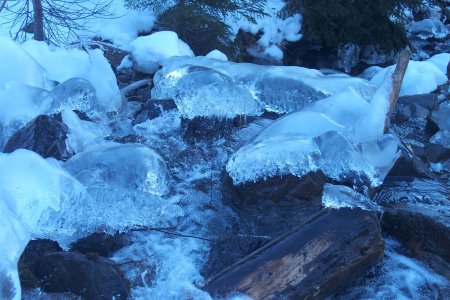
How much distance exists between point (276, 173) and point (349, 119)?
0.85 metres

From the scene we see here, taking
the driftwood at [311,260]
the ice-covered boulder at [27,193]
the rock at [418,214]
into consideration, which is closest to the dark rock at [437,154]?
the rock at [418,214]

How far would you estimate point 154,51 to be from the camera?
561cm

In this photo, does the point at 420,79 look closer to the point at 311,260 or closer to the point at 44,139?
the point at 311,260

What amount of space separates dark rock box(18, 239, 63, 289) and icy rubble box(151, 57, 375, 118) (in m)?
1.77

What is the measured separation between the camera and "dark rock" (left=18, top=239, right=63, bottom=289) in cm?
258

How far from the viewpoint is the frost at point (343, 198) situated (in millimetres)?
2914

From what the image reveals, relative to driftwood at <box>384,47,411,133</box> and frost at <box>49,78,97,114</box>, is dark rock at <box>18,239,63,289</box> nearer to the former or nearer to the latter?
frost at <box>49,78,97,114</box>

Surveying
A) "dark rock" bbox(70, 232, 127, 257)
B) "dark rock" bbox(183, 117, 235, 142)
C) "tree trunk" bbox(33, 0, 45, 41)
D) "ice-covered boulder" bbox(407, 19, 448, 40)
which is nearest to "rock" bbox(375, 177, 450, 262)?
"dark rock" bbox(183, 117, 235, 142)

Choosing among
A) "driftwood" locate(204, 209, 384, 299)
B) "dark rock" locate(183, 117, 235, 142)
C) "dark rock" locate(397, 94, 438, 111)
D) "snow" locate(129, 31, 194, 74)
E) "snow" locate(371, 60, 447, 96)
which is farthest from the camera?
"snow" locate(371, 60, 447, 96)

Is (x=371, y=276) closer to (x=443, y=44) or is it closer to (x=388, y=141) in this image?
(x=388, y=141)

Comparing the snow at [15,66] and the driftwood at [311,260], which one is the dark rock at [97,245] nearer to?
the driftwood at [311,260]

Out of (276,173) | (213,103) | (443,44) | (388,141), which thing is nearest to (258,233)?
(276,173)

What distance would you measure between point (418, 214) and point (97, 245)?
1675 millimetres

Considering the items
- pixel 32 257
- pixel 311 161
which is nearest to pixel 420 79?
pixel 311 161
